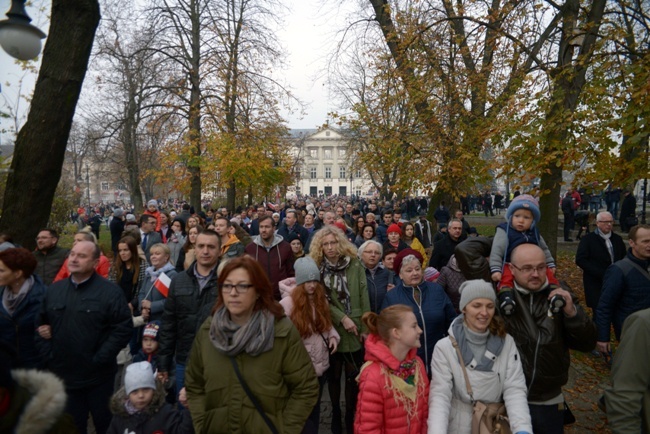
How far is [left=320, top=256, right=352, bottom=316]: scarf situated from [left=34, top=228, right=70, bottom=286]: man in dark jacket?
3.45m

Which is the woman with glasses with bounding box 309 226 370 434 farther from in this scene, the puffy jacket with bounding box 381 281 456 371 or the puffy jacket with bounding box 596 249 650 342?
the puffy jacket with bounding box 596 249 650 342

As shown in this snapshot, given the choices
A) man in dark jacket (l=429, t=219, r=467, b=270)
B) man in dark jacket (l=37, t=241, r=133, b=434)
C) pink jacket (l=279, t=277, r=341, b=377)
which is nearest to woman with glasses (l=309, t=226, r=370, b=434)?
pink jacket (l=279, t=277, r=341, b=377)

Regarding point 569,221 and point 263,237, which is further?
point 569,221

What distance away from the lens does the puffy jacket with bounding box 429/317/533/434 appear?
2.62 m

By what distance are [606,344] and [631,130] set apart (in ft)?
11.1

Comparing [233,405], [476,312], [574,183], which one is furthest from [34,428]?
[574,183]

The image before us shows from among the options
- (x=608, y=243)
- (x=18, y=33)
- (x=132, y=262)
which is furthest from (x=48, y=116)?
(x=608, y=243)

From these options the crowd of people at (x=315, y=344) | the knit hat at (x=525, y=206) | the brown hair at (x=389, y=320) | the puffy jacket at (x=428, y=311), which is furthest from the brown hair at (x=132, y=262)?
the knit hat at (x=525, y=206)

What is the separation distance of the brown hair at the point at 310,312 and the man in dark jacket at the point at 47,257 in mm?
3412

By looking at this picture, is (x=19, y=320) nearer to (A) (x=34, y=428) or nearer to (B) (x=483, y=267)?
(A) (x=34, y=428)

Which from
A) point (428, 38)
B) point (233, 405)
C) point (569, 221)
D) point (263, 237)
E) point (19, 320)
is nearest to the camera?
point (233, 405)

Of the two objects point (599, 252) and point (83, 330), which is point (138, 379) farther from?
point (599, 252)

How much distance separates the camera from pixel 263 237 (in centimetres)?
604

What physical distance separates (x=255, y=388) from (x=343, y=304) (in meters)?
1.77
